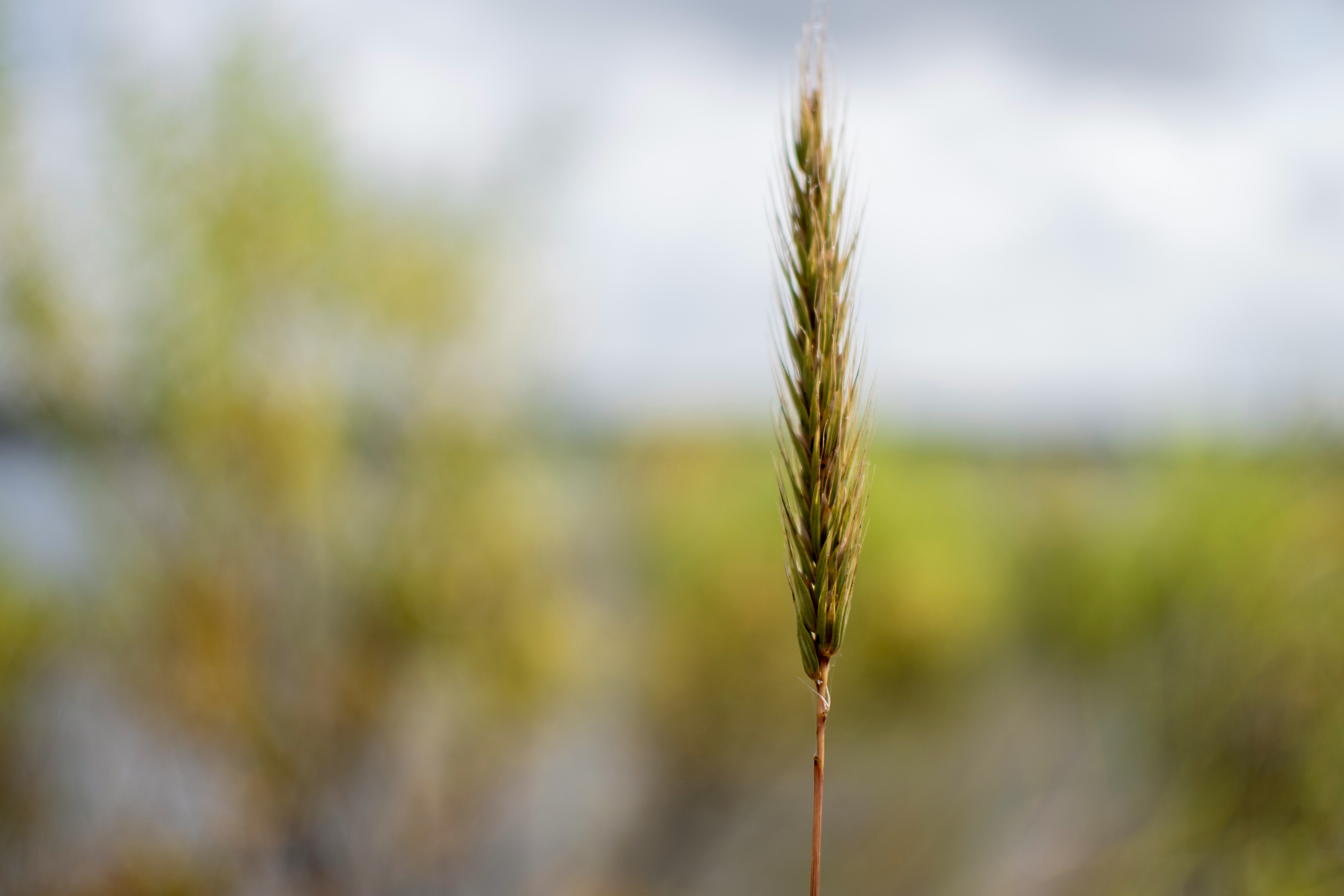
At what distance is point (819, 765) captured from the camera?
0.82 m

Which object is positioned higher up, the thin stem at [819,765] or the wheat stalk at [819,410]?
the wheat stalk at [819,410]

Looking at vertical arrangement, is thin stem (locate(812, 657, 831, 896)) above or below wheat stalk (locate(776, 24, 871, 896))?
below

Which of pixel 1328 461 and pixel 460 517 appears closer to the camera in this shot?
pixel 1328 461

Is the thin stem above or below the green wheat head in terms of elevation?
below

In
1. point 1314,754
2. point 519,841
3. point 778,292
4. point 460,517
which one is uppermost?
point 778,292

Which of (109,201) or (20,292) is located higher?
(109,201)

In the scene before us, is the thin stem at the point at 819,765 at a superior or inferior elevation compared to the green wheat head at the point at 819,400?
inferior

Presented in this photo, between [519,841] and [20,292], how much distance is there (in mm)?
6570

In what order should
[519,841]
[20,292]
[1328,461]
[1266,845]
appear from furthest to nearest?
1. [519,841]
2. [20,292]
3. [1328,461]
4. [1266,845]

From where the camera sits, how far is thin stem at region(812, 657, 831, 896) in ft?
2.59

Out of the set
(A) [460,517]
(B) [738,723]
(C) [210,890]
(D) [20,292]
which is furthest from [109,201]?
(B) [738,723]

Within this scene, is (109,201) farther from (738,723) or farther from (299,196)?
(738,723)

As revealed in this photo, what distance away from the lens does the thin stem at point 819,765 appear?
0.79m

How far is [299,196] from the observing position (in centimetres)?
616
